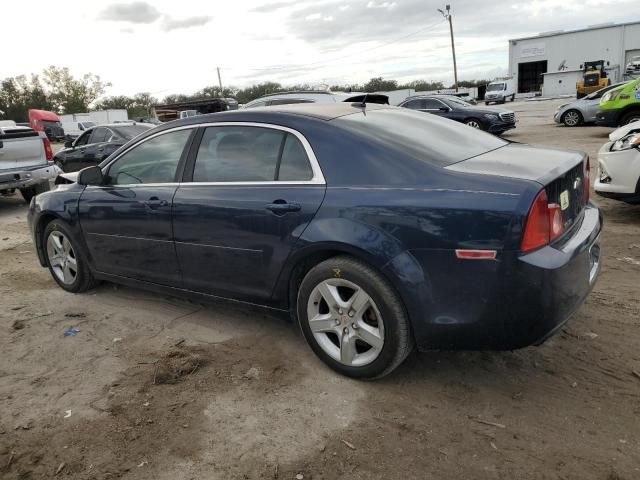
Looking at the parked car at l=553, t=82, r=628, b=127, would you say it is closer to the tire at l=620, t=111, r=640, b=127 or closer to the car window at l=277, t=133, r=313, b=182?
the tire at l=620, t=111, r=640, b=127

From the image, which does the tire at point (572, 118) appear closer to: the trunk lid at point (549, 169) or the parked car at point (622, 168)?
the parked car at point (622, 168)

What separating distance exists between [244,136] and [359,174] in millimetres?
972

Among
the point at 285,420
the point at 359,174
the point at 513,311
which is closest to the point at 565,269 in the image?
the point at 513,311

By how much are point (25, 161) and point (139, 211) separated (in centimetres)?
727

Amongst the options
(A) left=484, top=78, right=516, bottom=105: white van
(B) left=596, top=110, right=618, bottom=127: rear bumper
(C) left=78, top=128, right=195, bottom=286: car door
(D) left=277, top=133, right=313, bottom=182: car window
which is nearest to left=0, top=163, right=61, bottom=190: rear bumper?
(C) left=78, top=128, right=195, bottom=286: car door

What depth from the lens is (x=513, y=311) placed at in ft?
8.54

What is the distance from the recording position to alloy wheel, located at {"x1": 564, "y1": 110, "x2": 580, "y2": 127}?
1853 centimetres

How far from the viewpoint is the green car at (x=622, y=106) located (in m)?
13.2

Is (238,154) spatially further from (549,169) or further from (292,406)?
(549,169)

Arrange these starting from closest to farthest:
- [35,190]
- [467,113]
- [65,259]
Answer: [65,259] → [35,190] → [467,113]

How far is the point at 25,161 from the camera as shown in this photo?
389 inches

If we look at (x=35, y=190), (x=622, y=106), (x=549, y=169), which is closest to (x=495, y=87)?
(x=622, y=106)

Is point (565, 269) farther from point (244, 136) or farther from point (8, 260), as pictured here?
point (8, 260)

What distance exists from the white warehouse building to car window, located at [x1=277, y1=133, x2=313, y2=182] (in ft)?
175
